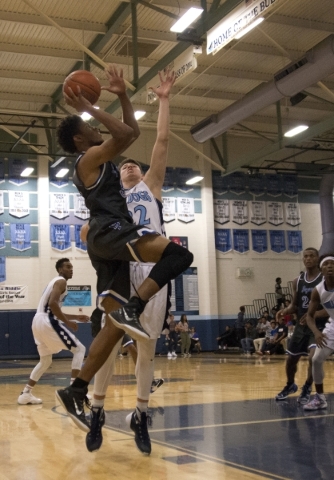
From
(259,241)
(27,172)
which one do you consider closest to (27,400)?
(27,172)

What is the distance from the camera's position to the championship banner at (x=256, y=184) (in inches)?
988

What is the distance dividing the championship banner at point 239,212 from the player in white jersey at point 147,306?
64.5 feet

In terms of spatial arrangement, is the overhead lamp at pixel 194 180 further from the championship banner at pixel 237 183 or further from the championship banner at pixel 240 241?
the championship banner at pixel 240 241

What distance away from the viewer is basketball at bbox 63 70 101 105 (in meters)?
4.23

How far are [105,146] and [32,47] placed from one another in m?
13.9

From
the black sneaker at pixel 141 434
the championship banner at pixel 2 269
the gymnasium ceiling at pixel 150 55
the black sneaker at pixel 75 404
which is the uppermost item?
the gymnasium ceiling at pixel 150 55

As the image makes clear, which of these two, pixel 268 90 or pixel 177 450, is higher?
pixel 268 90

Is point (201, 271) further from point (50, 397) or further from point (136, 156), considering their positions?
point (50, 397)

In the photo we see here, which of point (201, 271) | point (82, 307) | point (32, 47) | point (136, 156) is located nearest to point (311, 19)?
point (32, 47)

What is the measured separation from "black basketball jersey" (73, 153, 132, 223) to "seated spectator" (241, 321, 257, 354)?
57.3ft

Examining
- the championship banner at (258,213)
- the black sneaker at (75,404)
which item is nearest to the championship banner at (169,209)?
the championship banner at (258,213)

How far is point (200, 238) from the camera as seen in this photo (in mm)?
23875

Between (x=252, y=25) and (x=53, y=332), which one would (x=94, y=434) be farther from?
(x=252, y=25)

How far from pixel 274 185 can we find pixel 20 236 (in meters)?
10.1
